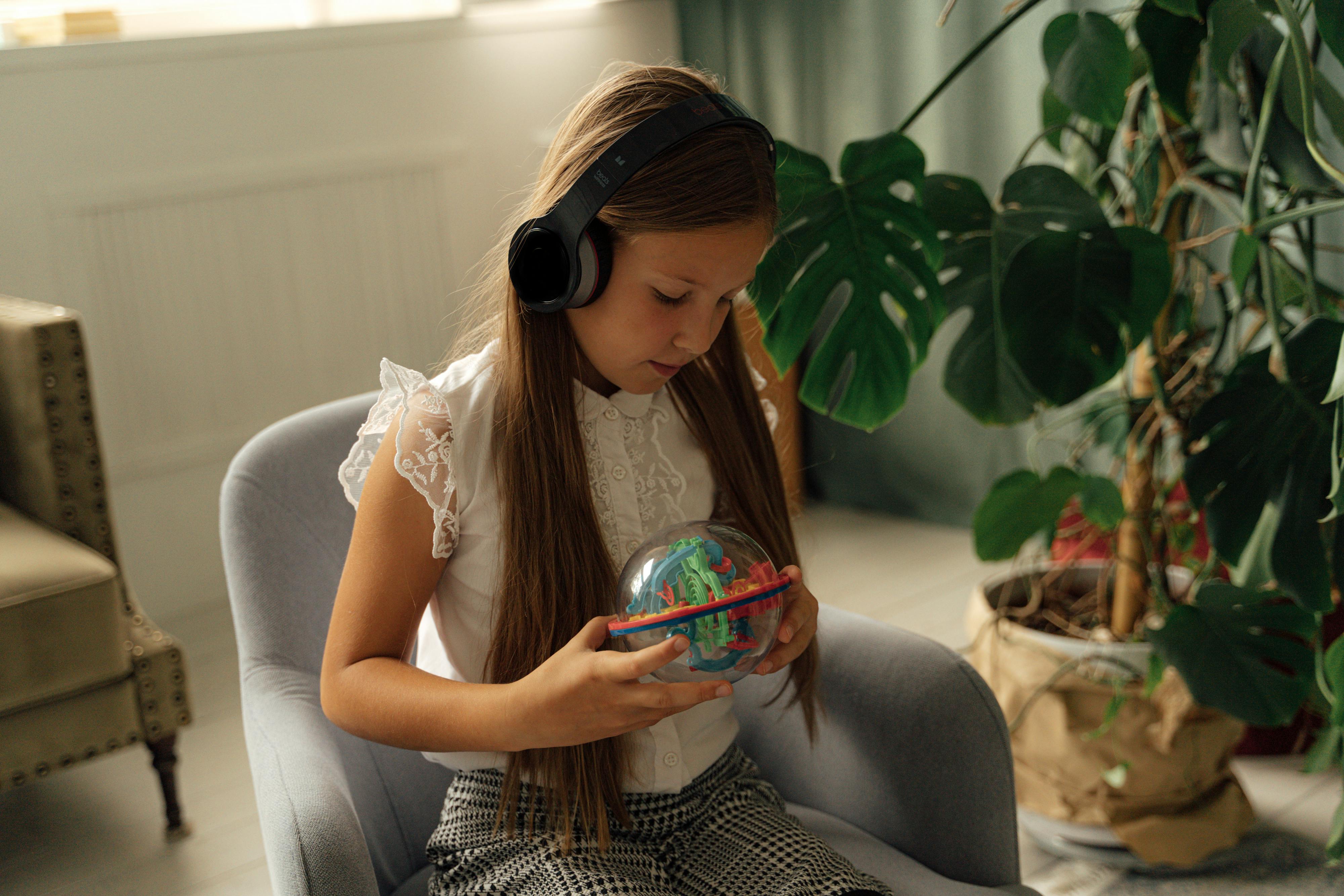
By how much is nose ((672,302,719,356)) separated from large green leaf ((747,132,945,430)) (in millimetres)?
312

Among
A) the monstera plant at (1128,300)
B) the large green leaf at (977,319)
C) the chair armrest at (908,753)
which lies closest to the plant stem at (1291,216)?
the monstera plant at (1128,300)

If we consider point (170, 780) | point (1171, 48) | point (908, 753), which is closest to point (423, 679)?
point (908, 753)

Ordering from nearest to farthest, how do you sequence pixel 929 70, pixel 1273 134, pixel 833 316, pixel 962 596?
pixel 1273 134, pixel 962 596, pixel 929 70, pixel 833 316

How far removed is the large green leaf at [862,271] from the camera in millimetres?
1173

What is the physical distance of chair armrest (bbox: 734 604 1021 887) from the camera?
3.10ft

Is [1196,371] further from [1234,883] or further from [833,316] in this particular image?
[833,316]

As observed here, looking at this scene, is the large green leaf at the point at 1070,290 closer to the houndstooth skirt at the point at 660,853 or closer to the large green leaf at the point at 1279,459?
the large green leaf at the point at 1279,459

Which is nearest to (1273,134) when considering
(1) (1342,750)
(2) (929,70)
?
(1) (1342,750)

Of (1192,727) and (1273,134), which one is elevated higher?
(1273,134)

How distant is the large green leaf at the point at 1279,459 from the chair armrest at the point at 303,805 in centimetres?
91

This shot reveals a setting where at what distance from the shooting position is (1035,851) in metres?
1.62

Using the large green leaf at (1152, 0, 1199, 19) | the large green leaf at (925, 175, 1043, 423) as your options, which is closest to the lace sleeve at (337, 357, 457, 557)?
the large green leaf at (925, 175, 1043, 423)

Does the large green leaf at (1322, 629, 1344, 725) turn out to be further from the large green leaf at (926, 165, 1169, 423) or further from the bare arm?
the bare arm

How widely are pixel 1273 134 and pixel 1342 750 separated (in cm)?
67
